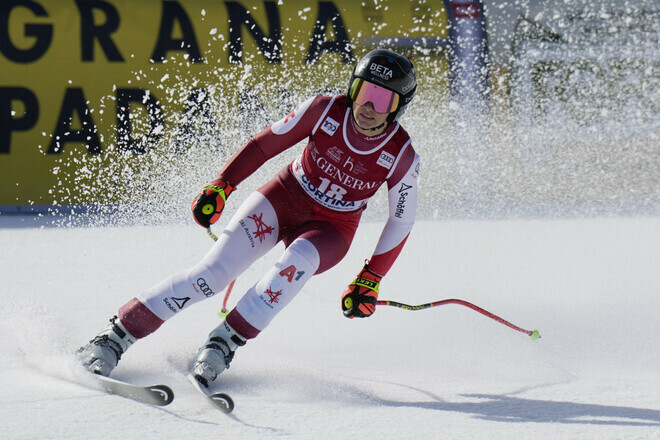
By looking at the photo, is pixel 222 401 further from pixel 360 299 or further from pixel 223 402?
pixel 360 299

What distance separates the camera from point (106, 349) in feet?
10.8

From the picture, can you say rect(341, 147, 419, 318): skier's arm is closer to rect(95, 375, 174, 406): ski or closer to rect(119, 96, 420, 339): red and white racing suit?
rect(119, 96, 420, 339): red and white racing suit

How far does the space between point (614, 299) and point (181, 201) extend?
429 centimetres

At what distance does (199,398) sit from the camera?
311 centimetres

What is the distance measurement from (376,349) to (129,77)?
5282mm

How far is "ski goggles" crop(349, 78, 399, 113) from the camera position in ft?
11.6

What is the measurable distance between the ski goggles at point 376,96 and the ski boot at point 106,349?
1322mm

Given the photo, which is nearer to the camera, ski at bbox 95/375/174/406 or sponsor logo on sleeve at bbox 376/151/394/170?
ski at bbox 95/375/174/406

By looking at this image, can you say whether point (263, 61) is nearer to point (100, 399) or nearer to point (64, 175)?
point (64, 175)

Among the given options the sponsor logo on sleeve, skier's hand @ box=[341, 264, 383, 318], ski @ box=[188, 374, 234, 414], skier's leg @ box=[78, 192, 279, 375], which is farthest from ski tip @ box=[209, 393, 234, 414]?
the sponsor logo on sleeve

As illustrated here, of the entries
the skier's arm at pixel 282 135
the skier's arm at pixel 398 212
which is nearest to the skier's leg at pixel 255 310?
the skier's arm at pixel 398 212

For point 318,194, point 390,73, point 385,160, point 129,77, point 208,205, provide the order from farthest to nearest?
point 129,77, point 318,194, point 385,160, point 390,73, point 208,205

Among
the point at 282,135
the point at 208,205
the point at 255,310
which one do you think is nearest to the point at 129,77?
the point at 282,135

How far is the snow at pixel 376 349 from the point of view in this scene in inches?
114
